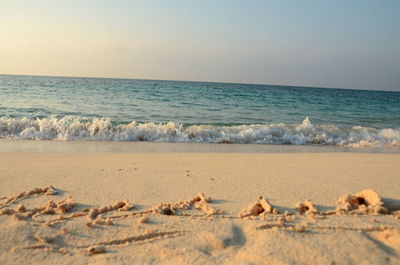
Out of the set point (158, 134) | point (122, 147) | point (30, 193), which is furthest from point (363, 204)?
point (158, 134)

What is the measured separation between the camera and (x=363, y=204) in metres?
2.83

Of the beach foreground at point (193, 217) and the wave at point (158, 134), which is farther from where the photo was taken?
the wave at point (158, 134)

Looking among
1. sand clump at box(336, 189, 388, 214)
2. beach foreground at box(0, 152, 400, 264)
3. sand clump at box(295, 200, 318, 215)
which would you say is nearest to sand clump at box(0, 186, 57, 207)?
beach foreground at box(0, 152, 400, 264)

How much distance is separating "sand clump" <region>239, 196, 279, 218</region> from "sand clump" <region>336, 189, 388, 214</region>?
0.60 metres

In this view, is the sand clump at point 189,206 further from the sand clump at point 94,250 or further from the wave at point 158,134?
the wave at point 158,134

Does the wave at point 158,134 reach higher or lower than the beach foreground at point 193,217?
lower

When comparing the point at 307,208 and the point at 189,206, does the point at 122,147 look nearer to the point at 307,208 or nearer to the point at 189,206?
the point at 189,206

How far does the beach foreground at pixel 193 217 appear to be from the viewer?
2014 mm

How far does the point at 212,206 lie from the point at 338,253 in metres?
1.18

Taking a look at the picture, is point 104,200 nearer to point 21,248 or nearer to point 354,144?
point 21,248

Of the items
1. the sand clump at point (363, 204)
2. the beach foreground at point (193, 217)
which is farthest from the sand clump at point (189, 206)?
the sand clump at point (363, 204)

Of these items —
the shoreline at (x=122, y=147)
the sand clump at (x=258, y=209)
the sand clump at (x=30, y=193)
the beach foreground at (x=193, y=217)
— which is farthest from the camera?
the shoreline at (x=122, y=147)

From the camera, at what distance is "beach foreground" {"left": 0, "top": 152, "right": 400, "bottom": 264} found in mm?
2014

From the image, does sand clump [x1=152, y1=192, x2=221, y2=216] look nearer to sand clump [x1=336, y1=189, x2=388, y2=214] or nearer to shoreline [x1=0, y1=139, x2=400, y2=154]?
sand clump [x1=336, y1=189, x2=388, y2=214]
